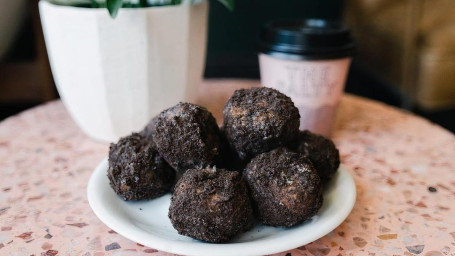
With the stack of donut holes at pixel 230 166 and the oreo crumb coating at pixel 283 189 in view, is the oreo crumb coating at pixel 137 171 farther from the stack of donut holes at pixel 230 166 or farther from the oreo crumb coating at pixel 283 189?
the oreo crumb coating at pixel 283 189

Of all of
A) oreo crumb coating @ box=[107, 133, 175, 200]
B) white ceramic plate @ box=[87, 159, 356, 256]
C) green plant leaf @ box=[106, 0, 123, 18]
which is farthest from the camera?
green plant leaf @ box=[106, 0, 123, 18]

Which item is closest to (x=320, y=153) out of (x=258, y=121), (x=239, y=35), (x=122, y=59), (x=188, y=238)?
(x=258, y=121)

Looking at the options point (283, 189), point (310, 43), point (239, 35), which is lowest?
point (239, 35)

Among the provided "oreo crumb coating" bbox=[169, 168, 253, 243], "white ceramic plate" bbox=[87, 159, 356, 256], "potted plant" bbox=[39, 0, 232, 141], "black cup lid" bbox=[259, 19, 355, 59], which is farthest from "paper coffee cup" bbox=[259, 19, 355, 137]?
"oreo crumb coating" bbox=[169, 168, 253, 243]

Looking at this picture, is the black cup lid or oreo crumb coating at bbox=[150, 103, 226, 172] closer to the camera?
oreo crumb coating at bbox=[150, 103, 226, 172]

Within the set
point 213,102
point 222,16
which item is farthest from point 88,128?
point 222,16

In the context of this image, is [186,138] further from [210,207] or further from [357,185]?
[357,185]

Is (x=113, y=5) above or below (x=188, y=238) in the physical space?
above

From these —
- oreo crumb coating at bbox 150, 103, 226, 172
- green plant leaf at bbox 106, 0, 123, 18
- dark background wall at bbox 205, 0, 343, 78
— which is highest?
green plant leaf at bbox 106, 0, 123, 18

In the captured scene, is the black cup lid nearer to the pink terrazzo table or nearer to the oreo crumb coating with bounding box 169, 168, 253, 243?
the pink terrazzo table

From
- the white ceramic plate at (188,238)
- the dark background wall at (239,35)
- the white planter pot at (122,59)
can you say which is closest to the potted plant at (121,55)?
the white planter pot at (122,59)
